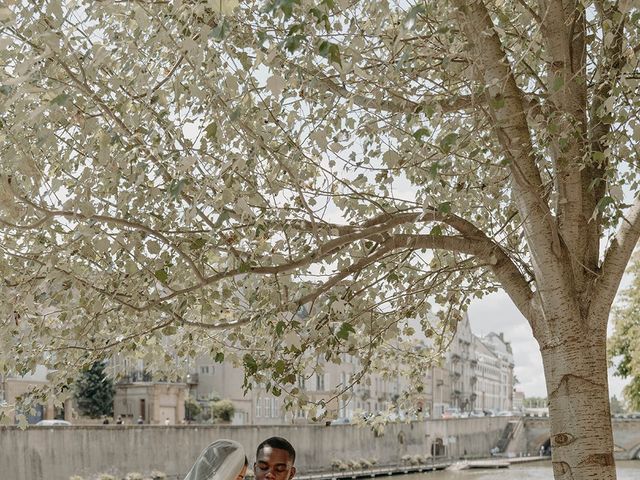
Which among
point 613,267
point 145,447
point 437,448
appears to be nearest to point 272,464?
point 613,267

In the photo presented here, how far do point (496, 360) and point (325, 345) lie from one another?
128669 mm

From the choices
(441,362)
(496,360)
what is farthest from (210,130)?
(496,360)

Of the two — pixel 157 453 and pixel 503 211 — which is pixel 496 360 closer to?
pixel 157 453

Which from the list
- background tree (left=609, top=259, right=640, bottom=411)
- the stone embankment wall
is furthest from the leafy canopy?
background tree (left=609, top=259, right=640, bottom=411)

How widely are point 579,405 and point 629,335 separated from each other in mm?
25014

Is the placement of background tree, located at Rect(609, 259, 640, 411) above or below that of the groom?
above

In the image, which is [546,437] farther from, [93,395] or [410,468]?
[93,395]

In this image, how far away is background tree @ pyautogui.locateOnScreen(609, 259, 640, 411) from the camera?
1154 inches

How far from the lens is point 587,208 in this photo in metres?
6.16

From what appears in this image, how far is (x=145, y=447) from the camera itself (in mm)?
39438

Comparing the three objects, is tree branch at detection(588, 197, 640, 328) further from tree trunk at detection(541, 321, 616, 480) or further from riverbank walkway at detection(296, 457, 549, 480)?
riverbank walkway at detection(296, 457, 549, 480)

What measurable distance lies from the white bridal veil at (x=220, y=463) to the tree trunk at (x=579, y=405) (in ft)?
8.76

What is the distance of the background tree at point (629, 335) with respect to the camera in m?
29.3

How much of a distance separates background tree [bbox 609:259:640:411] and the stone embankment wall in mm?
6432
